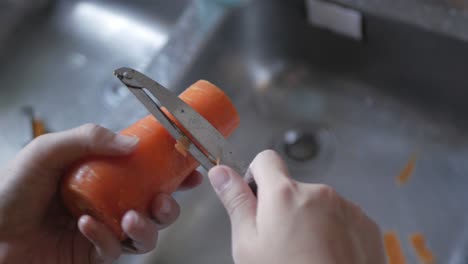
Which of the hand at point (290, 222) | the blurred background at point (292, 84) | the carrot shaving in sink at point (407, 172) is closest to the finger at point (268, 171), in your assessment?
the hand at point (290, 222)

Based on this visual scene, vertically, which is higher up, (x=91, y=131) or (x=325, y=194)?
(x=91, y=131)

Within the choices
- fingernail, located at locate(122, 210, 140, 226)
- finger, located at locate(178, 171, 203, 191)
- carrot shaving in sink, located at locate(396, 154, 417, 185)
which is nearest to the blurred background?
carrot shaving in sink, located at locate(396, 154, 417, 185)

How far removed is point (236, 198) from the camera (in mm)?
648

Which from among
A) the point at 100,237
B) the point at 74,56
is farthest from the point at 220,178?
the point at 74,56

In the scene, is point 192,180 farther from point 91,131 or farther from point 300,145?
point 300,145

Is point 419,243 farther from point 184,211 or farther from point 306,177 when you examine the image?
point 184,211

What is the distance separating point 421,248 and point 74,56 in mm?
798

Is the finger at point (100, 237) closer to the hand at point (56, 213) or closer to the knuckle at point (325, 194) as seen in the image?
the hand at point (56, 213)

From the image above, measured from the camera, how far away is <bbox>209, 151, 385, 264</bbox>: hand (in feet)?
1.98

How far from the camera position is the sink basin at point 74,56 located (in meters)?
1.19

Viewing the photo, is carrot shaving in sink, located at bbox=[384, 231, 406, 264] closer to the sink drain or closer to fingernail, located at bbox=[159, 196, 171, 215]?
the sink drain

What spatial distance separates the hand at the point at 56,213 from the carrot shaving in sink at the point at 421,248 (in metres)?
0.48

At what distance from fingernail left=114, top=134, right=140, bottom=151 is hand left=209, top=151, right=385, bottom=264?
105 millimetres

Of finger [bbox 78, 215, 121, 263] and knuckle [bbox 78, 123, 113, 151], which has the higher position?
knuckle [bbox 78, 123, 113, 151]
